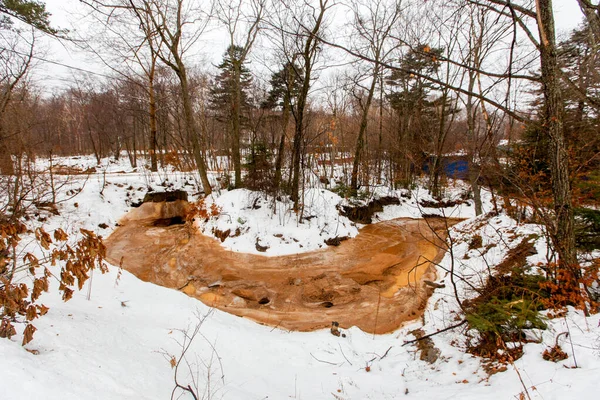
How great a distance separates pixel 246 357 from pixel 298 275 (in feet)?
11.4

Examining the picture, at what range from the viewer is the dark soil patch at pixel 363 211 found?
11.5 metres

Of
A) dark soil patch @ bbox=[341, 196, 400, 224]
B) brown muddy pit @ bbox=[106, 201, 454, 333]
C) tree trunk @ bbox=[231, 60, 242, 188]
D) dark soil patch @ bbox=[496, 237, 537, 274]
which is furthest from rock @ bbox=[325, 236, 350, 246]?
tree trunk @ bbox=[231, 60, 242, 188]

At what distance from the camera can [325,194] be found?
11547 mm

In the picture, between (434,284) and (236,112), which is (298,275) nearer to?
(434,284)

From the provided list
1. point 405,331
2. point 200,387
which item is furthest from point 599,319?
point 200,387

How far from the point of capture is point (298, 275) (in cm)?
736

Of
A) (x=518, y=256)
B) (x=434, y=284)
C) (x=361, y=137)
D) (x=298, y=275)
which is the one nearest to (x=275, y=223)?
(x=298, y=275)

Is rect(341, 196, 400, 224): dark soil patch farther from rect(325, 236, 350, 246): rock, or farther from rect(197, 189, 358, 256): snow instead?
rect(325, 236, 350, 246): rock

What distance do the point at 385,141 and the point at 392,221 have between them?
770 cm

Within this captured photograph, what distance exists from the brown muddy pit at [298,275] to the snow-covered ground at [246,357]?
0.52m

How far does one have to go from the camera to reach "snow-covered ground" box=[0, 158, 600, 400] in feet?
6.84

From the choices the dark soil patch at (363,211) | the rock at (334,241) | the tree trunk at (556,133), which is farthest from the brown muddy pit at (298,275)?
the tree trunk at (556,133)

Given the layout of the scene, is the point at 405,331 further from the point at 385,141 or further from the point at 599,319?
the point at 385,141

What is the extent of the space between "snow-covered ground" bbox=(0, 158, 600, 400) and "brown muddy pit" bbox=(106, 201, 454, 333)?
52cm
